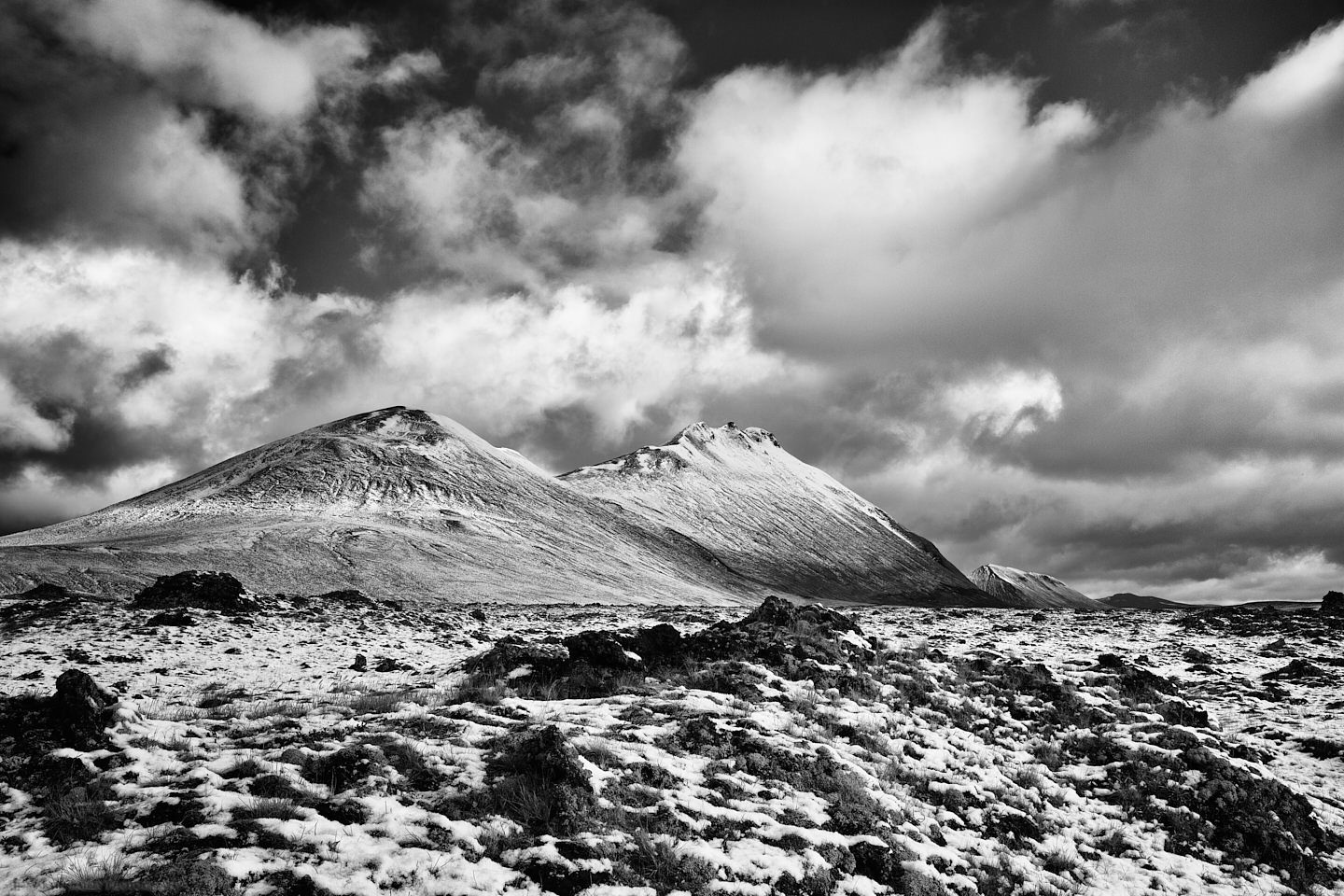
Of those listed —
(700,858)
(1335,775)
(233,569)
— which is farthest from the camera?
(233,569)

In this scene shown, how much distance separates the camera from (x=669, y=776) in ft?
36.7

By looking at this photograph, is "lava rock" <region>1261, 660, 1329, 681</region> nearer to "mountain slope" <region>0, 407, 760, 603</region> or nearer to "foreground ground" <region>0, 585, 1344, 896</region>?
"foreground ground" <region>0, 585, 1344, 896</region>

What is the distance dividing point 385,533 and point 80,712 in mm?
99137

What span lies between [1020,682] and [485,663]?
14.0 m

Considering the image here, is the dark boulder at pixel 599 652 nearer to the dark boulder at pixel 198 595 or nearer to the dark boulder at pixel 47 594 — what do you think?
the dark boulder at pixel 198 595

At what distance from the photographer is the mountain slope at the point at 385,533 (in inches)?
3103

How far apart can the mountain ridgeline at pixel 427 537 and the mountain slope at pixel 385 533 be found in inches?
14.2

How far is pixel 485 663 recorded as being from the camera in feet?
60.2

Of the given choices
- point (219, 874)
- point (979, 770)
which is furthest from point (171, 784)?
point (979, 770)

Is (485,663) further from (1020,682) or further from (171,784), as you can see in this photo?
(1020,682)

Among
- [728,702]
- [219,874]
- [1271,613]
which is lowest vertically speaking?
[219,874]

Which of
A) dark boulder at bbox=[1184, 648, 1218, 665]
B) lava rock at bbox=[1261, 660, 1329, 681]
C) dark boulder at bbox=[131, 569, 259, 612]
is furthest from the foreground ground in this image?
dark boulder at bbox=[131, 569, 259, 612]

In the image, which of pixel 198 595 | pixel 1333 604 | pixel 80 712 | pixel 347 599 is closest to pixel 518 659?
pixel 80 712

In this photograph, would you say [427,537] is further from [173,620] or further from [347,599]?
[173,620]
